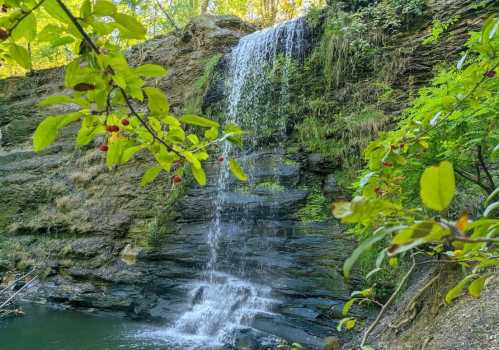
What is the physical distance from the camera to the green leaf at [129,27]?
56 cm

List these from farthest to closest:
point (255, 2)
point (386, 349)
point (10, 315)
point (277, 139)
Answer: point (255, 2)
point (277, 139)
point (10, 315)
point (386, 349)

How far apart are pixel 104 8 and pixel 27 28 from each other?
0.14 metres

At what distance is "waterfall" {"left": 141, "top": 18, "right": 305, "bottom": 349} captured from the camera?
471 cm

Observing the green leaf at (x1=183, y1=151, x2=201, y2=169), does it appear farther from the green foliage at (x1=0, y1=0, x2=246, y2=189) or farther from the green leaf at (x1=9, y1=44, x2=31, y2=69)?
the green leaf at (x1=9, y1=44, x2=31, y2=69)

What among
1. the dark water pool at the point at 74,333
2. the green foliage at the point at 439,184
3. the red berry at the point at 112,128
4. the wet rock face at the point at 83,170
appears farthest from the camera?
the wet rock face at the point at 83,170

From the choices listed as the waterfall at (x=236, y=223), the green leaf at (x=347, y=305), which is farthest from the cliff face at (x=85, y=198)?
the green leaf at (x=347, y=305)

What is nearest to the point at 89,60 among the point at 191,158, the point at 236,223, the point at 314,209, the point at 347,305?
the point at 191,158

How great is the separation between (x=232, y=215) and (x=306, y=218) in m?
1.33

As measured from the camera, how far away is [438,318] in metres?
2.41

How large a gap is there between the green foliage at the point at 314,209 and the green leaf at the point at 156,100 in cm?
483

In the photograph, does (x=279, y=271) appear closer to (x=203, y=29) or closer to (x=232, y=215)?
(x=232, y=215)

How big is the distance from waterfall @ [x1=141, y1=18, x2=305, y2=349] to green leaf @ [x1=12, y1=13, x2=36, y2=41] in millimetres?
4399

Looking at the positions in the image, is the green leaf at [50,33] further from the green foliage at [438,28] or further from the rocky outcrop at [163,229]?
the green foliage at [438,28]

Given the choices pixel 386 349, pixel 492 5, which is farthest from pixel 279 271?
pixel 492 5
